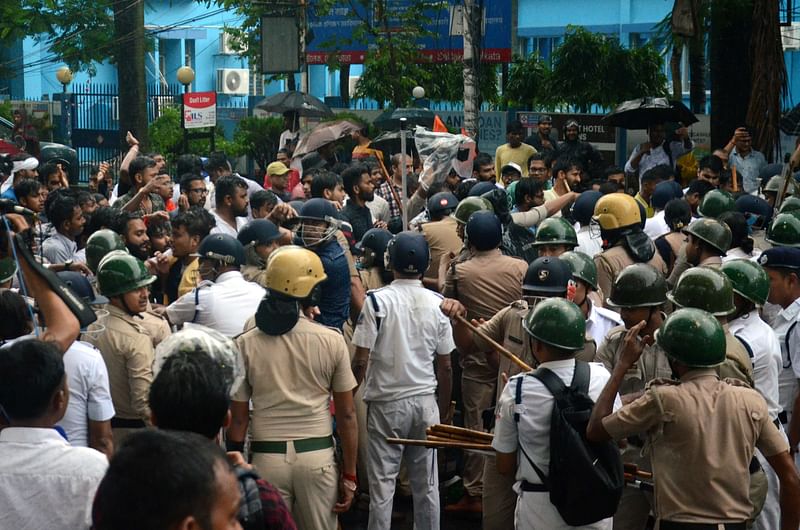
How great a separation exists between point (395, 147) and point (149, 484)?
13774mm

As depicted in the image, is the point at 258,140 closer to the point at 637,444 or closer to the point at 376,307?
the point at 376,307

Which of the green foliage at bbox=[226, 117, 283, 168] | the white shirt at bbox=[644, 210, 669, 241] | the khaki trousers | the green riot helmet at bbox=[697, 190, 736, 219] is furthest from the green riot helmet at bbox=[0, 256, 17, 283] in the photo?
the green foliage at bbox=[226, 117, 283, 168]

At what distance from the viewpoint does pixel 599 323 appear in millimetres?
6918

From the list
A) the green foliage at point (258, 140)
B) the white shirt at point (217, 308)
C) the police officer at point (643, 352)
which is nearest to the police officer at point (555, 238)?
the police officer at point (643, 352)

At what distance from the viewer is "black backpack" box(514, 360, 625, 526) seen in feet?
17.1

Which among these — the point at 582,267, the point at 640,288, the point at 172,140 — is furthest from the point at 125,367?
the point at 172,140

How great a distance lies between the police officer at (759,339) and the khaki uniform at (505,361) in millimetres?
813

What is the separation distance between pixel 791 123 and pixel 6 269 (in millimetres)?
11663

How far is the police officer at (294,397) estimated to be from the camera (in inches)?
235

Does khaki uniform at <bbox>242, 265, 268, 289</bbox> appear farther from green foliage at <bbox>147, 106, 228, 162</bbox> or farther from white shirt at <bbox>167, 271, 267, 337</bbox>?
green foliage at <bbox>147, 106, 228, 162</bbox>

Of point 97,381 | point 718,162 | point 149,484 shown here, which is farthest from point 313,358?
point 718,162

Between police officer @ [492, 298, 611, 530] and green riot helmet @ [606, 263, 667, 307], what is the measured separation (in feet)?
2.18

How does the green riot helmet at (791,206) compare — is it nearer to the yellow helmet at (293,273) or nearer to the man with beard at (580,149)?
the yellow helmet at (293,273)

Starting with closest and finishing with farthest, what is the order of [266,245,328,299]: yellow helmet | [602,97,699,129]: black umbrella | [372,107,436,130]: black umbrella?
[266,245,328,299]: yellow helmet < [602,97,699,129]: black umbrella < [372,107,436,130]: black umbrella
